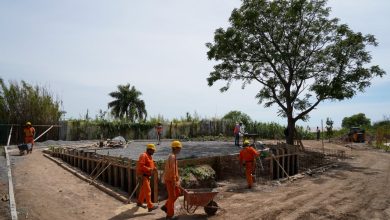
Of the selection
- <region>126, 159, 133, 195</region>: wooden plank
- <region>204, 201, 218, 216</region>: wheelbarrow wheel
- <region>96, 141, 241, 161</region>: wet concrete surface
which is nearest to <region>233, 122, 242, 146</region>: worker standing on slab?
<region>96, 141, 241, 161</region>: wet concrete surface

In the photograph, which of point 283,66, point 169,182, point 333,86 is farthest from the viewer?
point 283,66

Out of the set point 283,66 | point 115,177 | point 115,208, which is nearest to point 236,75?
point 283,66

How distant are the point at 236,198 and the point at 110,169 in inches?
220

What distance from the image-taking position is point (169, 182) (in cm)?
1018

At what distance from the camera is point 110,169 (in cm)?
1557

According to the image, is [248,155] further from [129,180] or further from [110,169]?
[110,169]

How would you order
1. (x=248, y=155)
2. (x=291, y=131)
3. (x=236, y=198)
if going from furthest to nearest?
(x=291, y=131)
(x=248, y=155)
(x=236, y=198)

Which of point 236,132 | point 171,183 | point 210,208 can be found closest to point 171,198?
point 171,183

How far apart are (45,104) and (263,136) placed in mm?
21198

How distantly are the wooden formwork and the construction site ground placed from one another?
95 cm

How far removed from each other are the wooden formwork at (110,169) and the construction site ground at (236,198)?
0.95m

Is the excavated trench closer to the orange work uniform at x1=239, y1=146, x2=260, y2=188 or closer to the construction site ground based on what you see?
the construction site ground

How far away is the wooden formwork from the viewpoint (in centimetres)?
1399

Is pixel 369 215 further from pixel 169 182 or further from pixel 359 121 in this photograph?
pixel 359 121
